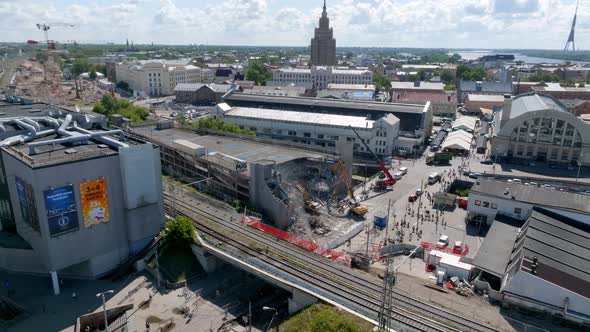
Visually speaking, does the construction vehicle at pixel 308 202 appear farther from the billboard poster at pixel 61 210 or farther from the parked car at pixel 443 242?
the billboard poster at pixel 61 210

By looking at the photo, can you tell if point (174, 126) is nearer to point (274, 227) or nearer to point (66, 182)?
point (274, 227)

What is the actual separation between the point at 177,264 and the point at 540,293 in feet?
102

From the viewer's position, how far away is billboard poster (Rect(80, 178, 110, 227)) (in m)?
36.2

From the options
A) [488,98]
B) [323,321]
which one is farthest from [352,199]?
[488,98]

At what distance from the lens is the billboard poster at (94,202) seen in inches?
1427

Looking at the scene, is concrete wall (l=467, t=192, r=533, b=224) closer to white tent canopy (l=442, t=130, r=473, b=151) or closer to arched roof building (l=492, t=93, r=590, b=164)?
arched roof building (l=492, t=93, r=590, b=164)

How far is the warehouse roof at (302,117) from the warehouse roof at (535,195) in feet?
102

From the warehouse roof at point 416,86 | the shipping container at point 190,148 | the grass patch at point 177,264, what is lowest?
the grass patch at point 177,264

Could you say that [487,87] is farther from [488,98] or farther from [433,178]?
[433,178]

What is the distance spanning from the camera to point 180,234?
3981 cm

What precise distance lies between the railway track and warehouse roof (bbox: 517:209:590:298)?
798 centimetres

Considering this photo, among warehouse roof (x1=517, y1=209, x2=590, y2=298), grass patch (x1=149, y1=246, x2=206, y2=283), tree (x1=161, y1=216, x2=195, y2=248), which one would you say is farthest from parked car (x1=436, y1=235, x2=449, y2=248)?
tree (x1=161, y1=216, x2=195, y2=248)

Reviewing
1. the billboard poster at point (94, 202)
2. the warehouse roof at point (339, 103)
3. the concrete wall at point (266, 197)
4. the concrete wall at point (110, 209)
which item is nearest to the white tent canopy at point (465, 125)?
the warehouse roof at point (339, 103)

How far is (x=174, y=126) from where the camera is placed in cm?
7925
